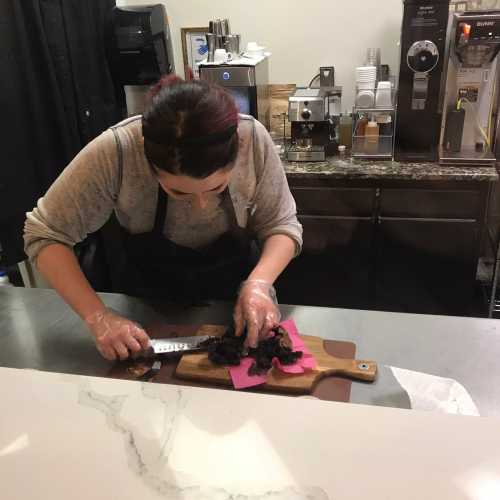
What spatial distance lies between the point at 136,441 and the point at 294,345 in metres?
0.45

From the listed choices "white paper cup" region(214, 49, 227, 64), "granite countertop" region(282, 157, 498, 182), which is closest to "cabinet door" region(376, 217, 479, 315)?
"granite countertop" region(282, 157, 498, 182)

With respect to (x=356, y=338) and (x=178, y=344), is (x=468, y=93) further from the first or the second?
(x=178, y=344)

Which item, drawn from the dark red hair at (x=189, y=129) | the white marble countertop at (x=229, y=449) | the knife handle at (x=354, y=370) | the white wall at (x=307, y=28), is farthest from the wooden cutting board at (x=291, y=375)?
the white wall at (x=307, y=28)

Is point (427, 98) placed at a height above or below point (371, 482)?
above

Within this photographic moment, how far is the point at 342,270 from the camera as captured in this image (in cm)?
243

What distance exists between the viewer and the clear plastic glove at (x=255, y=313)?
108 centimetres

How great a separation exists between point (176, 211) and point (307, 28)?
1638 millimetres

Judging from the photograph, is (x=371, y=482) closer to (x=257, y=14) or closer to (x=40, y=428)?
(x=40, y=428)

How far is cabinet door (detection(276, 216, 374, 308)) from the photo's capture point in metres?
2.32

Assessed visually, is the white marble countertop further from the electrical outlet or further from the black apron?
the electrical outlet

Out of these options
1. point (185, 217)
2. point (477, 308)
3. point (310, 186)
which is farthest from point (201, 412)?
point (477, 308)

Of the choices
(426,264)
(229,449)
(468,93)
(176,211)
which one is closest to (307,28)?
(468,93)

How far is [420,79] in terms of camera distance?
2113 mm

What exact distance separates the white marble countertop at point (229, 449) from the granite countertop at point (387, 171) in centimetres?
155
